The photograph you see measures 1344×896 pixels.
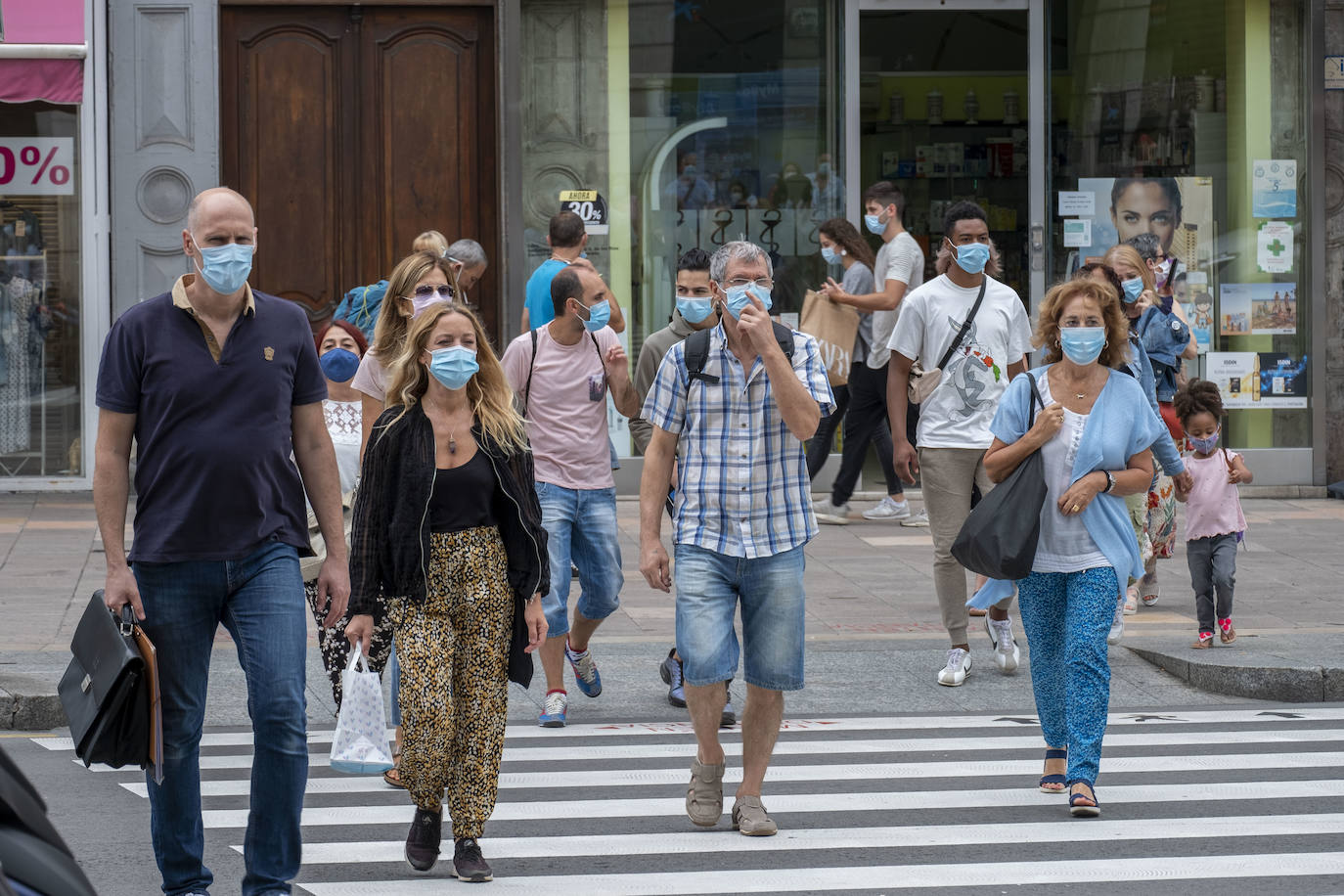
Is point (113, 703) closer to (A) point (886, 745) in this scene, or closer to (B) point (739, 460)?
(B) point (739, 460)

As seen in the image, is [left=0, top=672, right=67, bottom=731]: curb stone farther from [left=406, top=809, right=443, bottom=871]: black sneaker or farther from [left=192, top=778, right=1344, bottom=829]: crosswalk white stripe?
[left=406, top=809, right=443, bottom=871]: black sneaker

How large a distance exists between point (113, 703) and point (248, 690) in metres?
0.42

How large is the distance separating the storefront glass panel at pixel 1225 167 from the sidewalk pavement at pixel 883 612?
1.65m

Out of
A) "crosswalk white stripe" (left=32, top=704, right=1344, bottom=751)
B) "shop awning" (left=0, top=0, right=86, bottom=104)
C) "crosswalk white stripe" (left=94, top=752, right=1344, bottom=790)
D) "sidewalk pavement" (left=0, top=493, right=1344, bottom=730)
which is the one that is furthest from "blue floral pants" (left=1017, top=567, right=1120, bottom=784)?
"shop awning" (left=0, top=0, right=86, bottom=104)

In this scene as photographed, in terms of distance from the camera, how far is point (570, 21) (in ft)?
48.5

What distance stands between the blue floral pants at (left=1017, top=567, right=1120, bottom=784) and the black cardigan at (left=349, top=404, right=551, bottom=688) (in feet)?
6.52

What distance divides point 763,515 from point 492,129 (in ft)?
29.4

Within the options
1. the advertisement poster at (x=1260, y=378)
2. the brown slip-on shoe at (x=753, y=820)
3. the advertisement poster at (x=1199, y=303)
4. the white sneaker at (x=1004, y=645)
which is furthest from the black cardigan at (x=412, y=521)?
the advertisement poster at (x=1260, y=378)

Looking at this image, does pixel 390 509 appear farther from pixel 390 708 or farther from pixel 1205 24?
pixel 1205 24

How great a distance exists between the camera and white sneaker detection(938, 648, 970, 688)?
9273 millimetres

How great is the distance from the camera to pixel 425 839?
19.7 ft

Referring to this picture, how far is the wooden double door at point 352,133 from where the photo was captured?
14695 millimetres

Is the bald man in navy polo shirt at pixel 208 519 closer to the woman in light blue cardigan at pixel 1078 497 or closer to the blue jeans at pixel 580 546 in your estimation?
the blue jeans at pixel 580 546

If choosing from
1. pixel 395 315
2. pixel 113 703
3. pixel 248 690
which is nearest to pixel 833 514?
pixel 395 315
